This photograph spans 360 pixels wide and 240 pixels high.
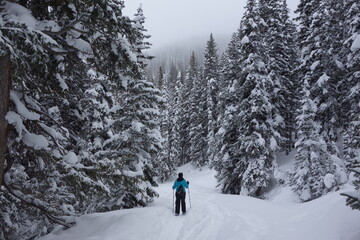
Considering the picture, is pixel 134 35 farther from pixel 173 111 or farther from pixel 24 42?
pixel 173 111

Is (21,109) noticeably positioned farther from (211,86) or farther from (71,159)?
(211,86)

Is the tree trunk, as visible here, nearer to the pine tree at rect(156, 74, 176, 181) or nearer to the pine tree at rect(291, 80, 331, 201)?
the pine tree at rect(291, 80, 331, 201)

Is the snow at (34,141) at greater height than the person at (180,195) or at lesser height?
greater

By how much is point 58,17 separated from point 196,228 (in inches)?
313

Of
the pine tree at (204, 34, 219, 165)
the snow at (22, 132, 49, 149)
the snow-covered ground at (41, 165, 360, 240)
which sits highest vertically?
the pine tree at (204, 34, 219, 165)

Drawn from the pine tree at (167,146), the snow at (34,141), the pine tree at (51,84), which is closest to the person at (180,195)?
the pine tree at (51,84)

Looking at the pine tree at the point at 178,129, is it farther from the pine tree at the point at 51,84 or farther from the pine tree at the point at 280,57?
the pine tree at the point at 51,84

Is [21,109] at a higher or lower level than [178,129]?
higher

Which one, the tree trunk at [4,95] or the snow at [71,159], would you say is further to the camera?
the snow at [71,159]

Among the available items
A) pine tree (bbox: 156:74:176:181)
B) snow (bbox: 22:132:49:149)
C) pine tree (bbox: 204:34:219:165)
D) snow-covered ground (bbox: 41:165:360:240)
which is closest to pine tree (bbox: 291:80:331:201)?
snow-covered ground (bbox: 41:165:360:240)

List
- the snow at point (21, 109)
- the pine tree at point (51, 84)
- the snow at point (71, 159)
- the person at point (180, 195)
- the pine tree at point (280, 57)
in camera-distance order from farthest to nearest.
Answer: the pine tree at point (280, 57), the person at point (180, 195), the snow at point (71, 159), the snow at point (21, 109), the pine tree at point (51, 84)

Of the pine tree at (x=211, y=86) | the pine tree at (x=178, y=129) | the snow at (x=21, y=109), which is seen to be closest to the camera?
the snow at (x=21, y=109)

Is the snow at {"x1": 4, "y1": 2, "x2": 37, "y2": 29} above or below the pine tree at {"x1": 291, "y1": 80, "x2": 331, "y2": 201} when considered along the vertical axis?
above

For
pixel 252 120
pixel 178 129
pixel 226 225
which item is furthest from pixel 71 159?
pixel 178 129
